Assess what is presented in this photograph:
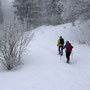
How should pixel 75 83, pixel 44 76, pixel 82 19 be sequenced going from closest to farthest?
pixel 75 83 → pixel 44 76 → pixel 82 19

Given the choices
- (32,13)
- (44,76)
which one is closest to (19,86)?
(44,76)

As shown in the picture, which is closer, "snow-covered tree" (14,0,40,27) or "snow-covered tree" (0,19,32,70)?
"snow-covered tree" (0,19,32,70)

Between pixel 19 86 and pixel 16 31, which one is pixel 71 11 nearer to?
pixel 16 31

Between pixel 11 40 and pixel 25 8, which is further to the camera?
pixel 25 8

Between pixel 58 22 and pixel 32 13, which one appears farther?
pixel 58 22

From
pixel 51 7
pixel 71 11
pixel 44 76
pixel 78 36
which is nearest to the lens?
pixel 44 76

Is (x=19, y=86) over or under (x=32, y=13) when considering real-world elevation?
under

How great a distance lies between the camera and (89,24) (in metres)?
11.8

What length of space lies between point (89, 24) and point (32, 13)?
15.6 metres

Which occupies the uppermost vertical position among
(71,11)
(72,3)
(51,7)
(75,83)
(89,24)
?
(51,7)

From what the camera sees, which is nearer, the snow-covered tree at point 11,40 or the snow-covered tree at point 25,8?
the snow-covered tree at point 11,40

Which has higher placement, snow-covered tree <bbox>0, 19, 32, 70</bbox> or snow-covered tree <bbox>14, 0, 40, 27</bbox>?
snow-covered tree <bbox>14, 0, 40, 27</bbox>

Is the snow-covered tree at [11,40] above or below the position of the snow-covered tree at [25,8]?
below

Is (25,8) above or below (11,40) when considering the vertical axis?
above
